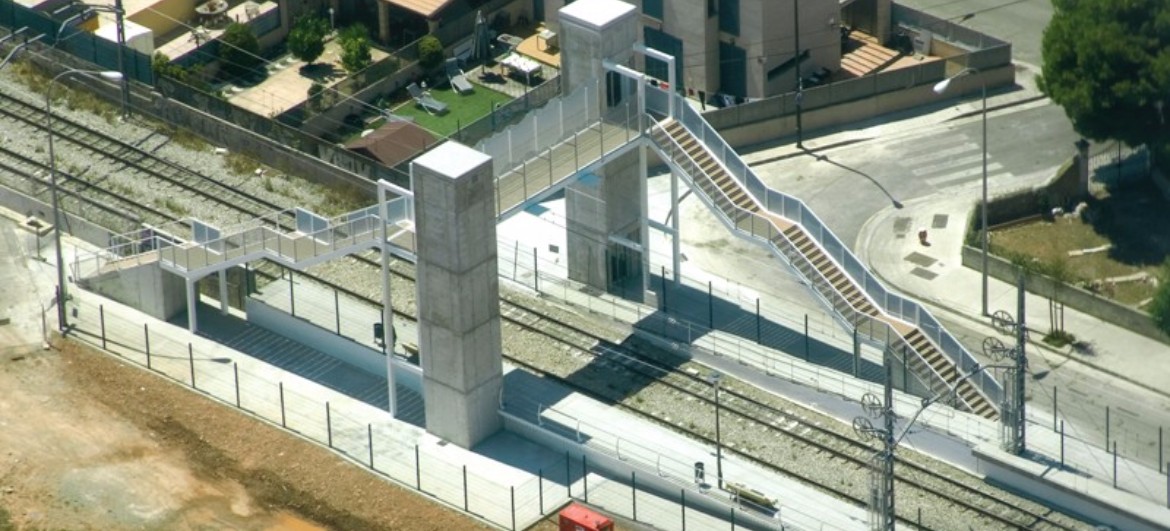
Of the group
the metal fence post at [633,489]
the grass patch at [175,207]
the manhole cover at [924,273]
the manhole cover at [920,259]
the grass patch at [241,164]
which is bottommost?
the metal fence post at [633,489]

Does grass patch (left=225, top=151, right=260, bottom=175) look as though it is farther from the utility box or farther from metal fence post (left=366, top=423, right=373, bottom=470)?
the utility box

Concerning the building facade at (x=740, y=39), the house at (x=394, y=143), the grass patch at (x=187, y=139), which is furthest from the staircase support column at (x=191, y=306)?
the building facade at (x=740, y=39)

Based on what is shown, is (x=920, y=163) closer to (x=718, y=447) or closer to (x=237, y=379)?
(x=718, y=447)

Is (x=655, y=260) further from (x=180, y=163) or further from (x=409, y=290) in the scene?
(x=180, y=163)

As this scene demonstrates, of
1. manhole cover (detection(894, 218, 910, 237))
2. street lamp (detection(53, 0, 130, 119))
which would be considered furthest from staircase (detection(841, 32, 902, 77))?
street lamp (detection(53, 0, 130, 119))

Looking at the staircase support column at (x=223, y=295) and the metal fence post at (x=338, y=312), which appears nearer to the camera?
the metal fence post at (x=338, y=312)

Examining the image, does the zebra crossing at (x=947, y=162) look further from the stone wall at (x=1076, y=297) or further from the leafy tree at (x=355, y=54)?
the leafy tree at (x=355, y=54)

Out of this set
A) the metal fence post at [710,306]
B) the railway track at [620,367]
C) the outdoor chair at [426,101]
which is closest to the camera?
the railway track at [620,367]

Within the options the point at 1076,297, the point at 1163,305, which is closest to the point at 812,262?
the point at 1076,297

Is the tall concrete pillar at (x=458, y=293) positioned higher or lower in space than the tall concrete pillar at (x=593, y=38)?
lower
